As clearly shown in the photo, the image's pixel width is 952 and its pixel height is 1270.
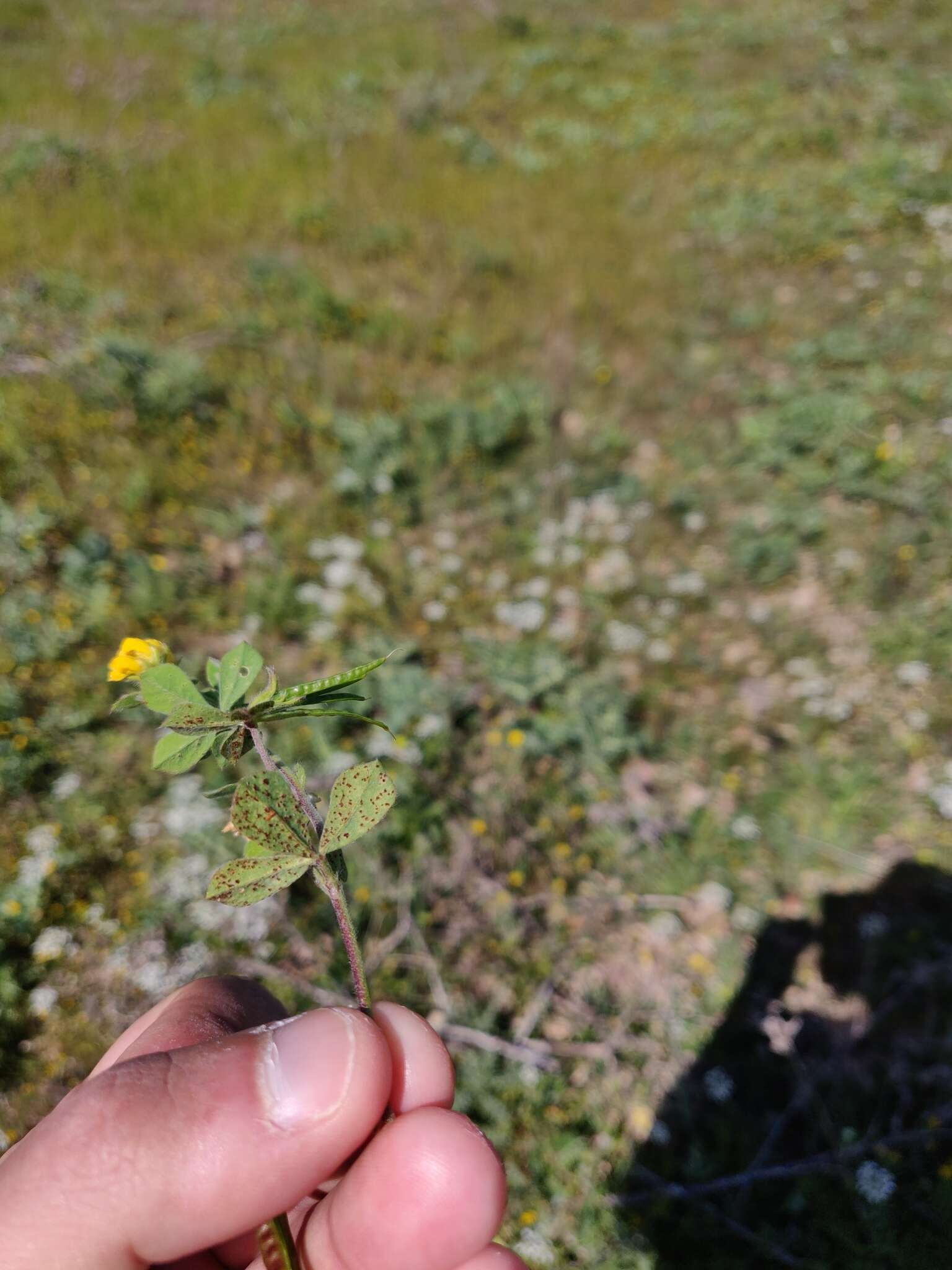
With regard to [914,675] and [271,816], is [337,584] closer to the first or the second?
[914,675]

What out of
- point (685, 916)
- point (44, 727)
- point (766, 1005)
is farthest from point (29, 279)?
point (766, 1005)

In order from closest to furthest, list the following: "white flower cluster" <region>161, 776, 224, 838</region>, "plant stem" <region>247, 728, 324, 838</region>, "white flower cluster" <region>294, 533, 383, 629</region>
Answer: "plant stem" <region>247, 728, 324, 838</region> → "white flower cluster" <region>161, 776, 224, 838</region> → "white flower cluster" <region>294, 533, 383, 629</region>

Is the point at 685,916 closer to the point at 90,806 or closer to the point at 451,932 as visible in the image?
the point at 451,932

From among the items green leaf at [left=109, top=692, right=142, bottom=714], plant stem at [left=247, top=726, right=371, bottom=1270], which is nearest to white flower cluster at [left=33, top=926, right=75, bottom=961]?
plant stem at [left=247, top=726, right=371, bottom=1270]

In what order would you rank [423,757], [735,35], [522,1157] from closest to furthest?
[522,1157]
[423,757]
[735,35]

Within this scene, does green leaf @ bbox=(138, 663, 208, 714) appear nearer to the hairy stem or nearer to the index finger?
the hairy stem

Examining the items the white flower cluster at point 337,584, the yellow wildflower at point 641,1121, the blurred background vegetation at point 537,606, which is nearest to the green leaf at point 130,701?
the blurred background vegetation at point 537,606
